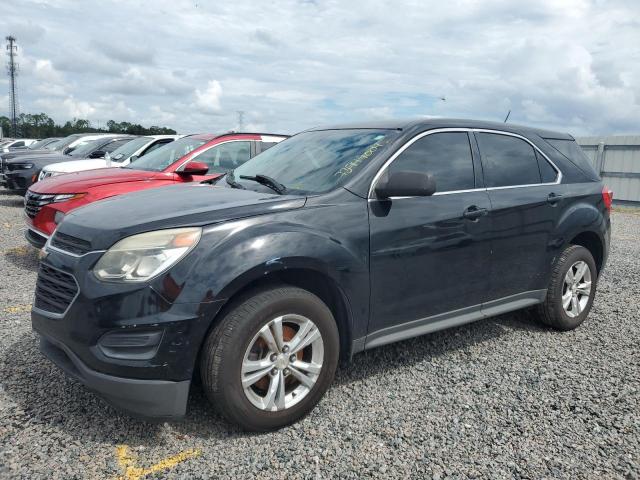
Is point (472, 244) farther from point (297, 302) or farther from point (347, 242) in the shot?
point (297, 302)

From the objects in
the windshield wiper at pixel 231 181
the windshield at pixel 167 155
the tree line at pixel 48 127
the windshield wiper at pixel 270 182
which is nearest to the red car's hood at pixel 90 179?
the windshield at pixel 167 155

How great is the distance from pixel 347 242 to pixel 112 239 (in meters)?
1.28

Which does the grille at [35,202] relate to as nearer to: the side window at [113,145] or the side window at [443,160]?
the side window at [443,160]

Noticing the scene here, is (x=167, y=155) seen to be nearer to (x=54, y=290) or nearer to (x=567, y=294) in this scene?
(x=54, y=290)

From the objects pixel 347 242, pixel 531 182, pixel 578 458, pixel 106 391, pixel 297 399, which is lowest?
pixel 578 458

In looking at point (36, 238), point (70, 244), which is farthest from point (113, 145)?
point (70, 244)

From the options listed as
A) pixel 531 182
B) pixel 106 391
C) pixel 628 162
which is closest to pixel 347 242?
pixel 106 391

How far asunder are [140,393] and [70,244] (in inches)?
37.5

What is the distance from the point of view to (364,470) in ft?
8.48

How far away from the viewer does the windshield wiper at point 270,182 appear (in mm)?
3436

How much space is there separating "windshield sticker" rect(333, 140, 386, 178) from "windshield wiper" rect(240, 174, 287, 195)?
0.36 metres

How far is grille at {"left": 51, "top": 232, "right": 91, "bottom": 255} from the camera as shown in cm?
279

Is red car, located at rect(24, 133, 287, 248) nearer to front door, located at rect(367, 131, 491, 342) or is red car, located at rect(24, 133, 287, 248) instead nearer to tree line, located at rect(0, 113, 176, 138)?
front door, located at rect(367, 131, 491, 342)

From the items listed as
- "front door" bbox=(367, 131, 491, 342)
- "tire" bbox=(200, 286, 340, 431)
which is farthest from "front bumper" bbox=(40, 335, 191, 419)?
"front door" bbox=(367, 131, 491, 342)
